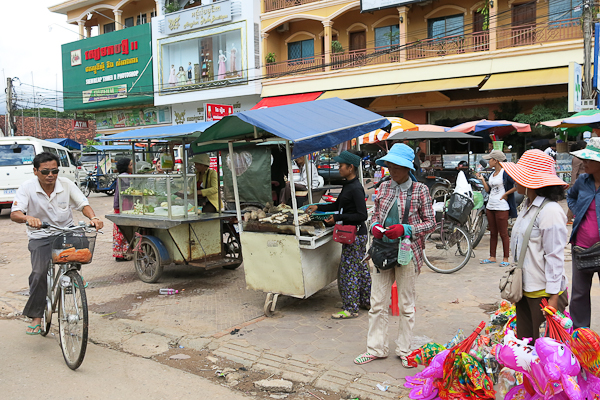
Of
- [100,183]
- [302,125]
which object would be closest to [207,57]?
[100,183]

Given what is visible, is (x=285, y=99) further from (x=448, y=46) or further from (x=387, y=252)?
(x=387, y=252)

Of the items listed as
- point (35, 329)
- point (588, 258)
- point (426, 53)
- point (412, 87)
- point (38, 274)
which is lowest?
point (35, 329)

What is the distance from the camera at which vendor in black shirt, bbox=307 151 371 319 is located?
5152 mm

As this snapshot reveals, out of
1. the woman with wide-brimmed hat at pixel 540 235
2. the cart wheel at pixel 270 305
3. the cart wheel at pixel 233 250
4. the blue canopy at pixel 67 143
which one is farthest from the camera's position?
the blue canopy at pixel 67 143

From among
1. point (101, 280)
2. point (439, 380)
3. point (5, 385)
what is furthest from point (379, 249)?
point (101, 280)

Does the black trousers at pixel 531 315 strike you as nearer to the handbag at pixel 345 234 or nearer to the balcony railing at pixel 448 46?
the handbag at pixel 345 234

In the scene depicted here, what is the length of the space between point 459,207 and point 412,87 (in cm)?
1322

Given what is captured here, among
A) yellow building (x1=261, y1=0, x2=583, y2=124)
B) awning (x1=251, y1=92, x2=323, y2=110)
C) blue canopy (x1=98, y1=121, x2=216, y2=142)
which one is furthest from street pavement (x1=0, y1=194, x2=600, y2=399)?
awning (x1=251, y1=92, x2=323, y2=110)

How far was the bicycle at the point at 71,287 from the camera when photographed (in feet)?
12.9

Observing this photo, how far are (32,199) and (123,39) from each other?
2891cm

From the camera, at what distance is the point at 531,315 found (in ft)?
10.7

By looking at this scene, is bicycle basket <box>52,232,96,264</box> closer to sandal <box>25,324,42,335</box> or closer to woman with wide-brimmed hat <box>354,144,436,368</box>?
sandal <box>25,324,42,335</box>

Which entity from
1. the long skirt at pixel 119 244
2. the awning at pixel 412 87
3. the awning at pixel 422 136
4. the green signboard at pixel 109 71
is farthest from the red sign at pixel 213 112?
the green signboard at pixel 109 71

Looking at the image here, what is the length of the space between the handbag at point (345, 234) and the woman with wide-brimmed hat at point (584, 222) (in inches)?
79.1
